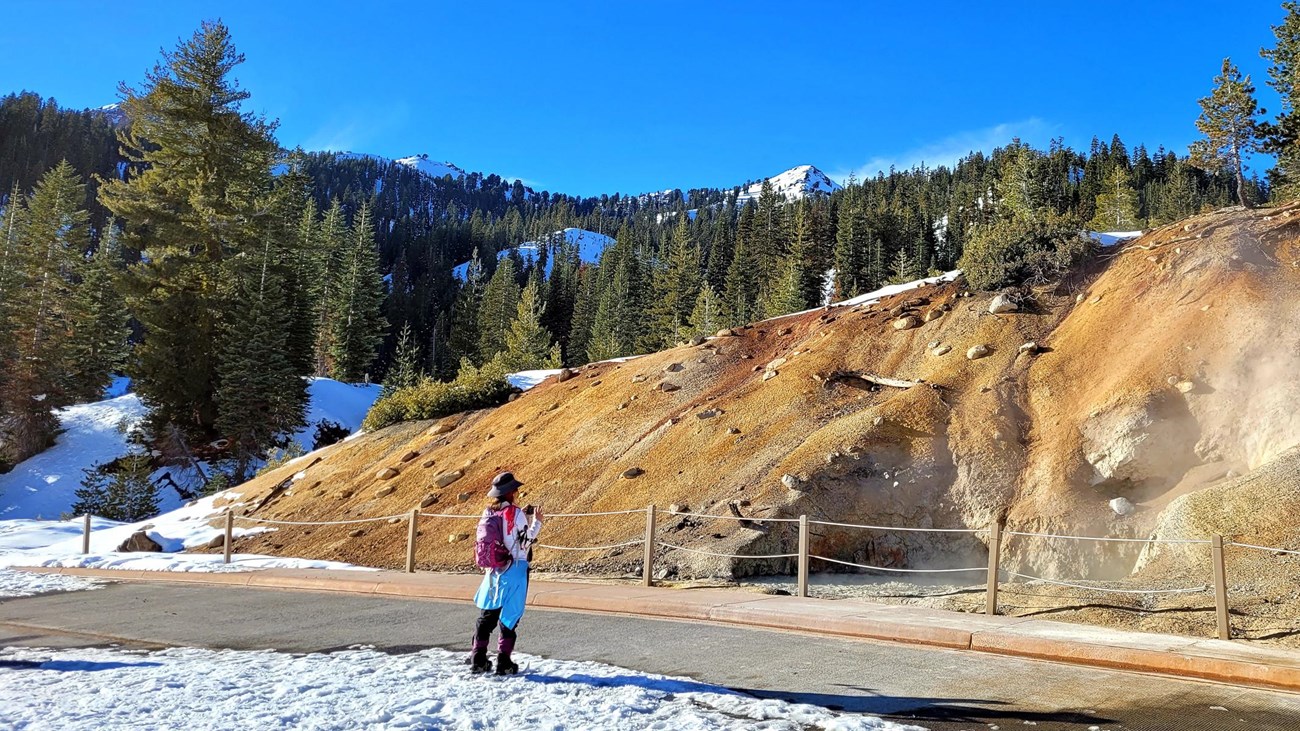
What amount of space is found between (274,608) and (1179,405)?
1444 centimetres

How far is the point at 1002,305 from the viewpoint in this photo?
18.2m

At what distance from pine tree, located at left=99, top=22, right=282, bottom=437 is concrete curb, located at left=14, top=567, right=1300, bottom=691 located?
26.4m

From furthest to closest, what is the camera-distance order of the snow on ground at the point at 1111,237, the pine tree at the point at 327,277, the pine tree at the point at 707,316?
the pine tree at the point at 707,316 → the pine tree at the point at 327,277 → the snow on ground at the point at 1111,237

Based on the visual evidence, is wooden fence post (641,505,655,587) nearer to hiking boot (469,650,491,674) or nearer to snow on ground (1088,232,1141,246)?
hiking boot (469,650,491,674)

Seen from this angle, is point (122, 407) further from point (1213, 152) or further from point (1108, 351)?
point (1213, 152)

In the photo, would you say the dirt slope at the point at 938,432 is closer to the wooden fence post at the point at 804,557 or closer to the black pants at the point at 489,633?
the wooden fence post at the point at 804,557

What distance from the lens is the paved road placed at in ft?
17.9

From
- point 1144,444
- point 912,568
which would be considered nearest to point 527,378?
point 912,568

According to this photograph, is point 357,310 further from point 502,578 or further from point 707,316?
point 502,578

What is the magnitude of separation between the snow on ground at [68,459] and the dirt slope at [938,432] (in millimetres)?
17422

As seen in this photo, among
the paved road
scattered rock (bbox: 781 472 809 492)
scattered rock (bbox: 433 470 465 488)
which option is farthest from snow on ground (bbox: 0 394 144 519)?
scattered rock (bbox: 781 472 809 492)

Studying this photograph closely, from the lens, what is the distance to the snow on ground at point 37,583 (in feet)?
42.3

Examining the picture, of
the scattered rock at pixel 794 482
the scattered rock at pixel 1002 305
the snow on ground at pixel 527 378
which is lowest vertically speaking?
the scattered rock at pixel 794 482

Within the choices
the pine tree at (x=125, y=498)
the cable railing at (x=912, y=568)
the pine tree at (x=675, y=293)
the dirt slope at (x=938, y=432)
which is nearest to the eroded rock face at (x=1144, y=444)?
the dirt slope at (x=938, y=432)
